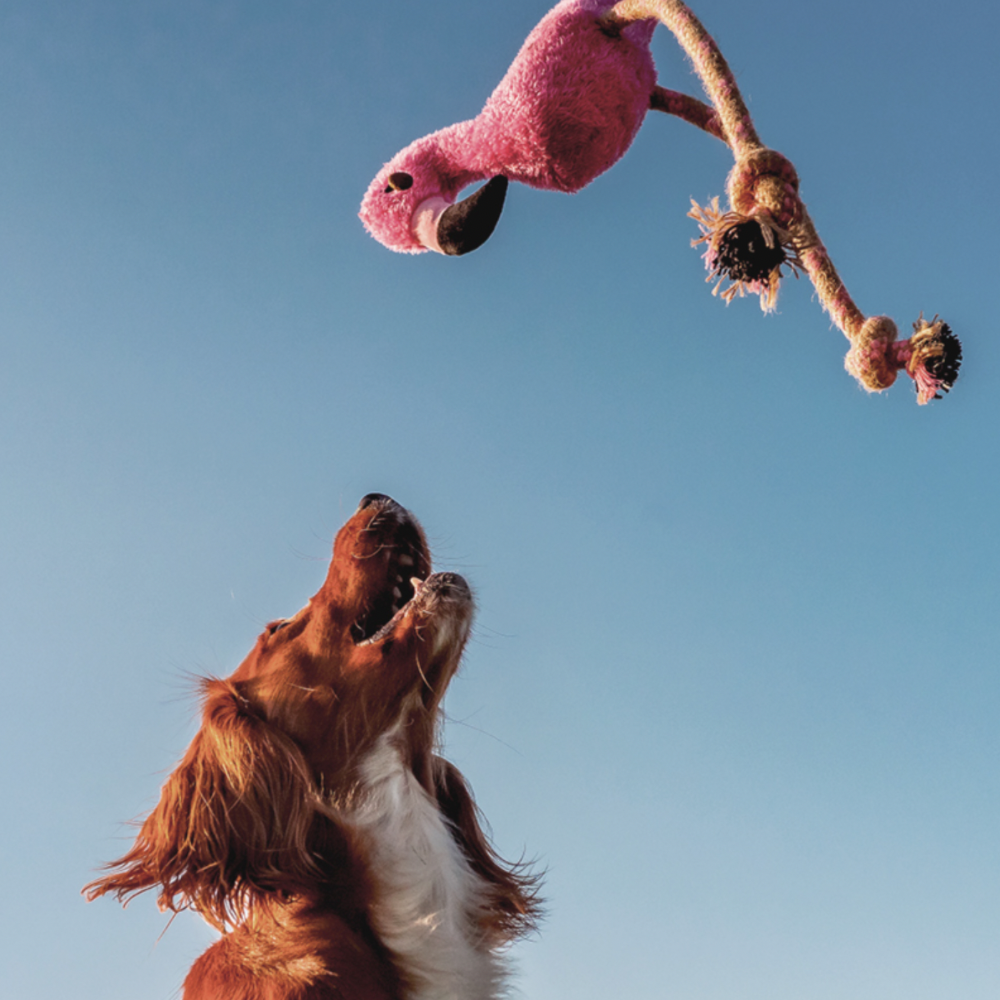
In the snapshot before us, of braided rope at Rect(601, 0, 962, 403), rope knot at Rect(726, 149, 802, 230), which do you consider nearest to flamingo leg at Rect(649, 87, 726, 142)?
braided rope at Rect(601, 0, 962, 403)

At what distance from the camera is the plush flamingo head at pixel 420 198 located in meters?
3.12

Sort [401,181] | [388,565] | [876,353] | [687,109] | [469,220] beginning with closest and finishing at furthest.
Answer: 1. [876,353]
2. [469,220]
3. [687,109]
4. [401,181]
5. [388,565]

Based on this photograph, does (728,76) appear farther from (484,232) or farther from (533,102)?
(484,232)

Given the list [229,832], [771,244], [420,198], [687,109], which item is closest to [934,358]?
[771,244]

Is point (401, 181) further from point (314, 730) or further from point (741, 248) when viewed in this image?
point (314, 730)

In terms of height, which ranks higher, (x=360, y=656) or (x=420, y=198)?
(x=420, y=198)

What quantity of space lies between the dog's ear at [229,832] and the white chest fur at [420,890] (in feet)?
0.76

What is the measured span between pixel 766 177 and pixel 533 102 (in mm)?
805

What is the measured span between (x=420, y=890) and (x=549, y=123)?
253cm

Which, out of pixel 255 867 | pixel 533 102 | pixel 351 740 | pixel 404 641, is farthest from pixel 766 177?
pixel 255 867

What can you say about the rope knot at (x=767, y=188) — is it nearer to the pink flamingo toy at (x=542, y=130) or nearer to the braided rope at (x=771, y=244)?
the braided rope at (x=771, y=244)

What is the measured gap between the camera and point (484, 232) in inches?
121

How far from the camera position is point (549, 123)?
3064 mm

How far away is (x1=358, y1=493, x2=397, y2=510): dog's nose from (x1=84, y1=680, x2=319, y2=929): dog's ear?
1020 mm
